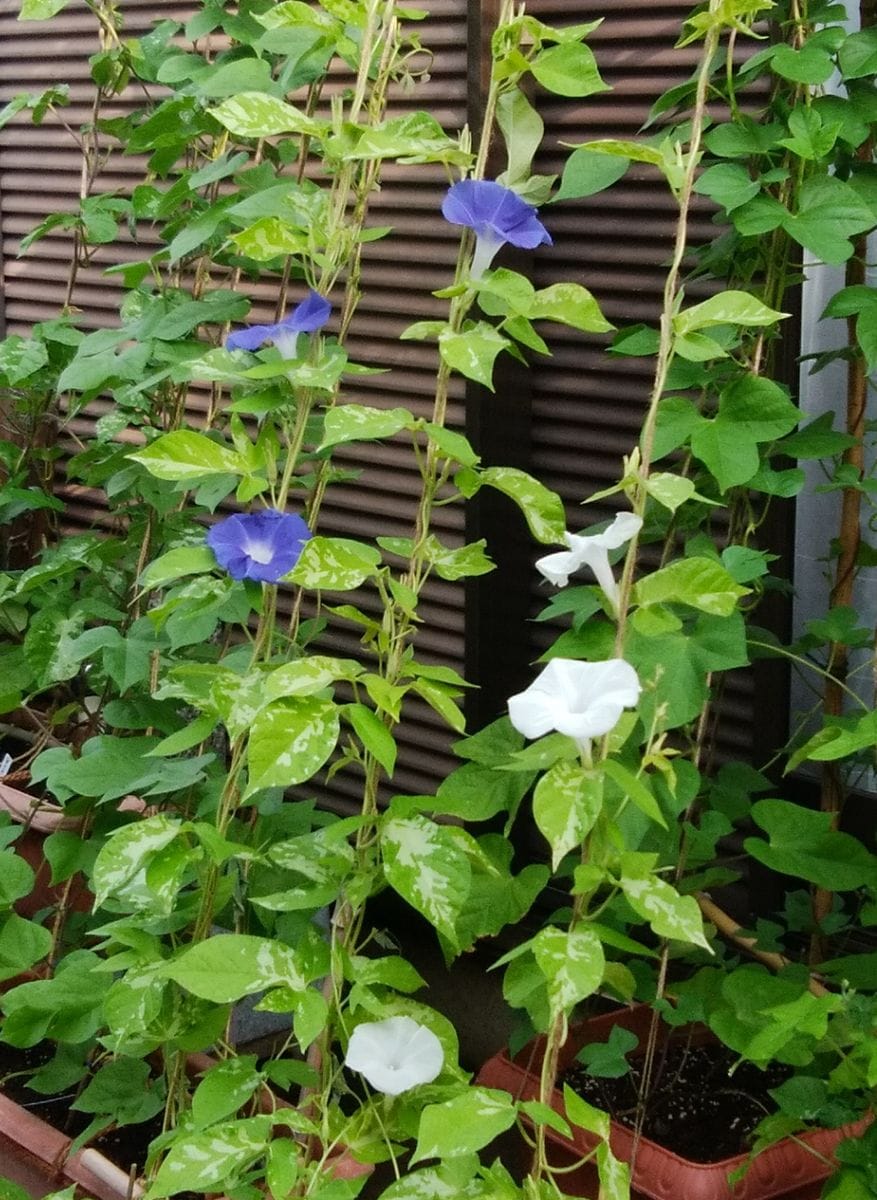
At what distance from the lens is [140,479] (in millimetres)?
1675

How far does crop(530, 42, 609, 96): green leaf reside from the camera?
116 cm

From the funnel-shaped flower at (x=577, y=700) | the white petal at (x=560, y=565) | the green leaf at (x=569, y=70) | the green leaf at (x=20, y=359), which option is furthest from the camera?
the green leaf at (x=20, y=359)

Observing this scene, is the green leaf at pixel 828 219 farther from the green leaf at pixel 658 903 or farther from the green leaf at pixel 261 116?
the green leaf at pixel 658 903

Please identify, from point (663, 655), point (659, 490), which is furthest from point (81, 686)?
point (659, 490)

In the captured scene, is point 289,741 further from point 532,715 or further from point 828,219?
point 828,219

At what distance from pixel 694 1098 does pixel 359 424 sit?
0.85 m

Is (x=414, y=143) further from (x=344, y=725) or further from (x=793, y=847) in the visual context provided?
(x=344, y=725)

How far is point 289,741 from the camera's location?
3.52ft

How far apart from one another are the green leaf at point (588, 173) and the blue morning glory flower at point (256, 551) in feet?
1.29

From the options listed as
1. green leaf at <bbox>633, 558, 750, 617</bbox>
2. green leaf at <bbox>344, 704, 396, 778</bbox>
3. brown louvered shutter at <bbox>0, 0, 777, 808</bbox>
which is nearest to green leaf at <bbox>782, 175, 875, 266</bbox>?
green leaf at <bbox>633, 558, 750, 617</bbox>

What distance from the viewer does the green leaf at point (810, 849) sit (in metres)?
1.36

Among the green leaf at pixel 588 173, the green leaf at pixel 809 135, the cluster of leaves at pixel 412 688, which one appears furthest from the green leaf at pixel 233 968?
the green leaf at pixel 809 135

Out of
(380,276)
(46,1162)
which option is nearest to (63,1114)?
(46,1162)

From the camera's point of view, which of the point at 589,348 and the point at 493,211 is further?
the point at 589,348
